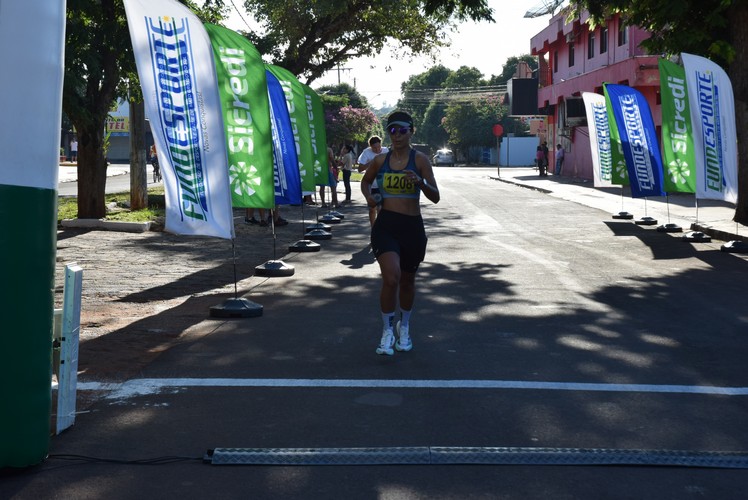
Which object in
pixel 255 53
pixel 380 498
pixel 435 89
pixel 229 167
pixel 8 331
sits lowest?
pixel 380 498

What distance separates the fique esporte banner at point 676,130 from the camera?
15773mm

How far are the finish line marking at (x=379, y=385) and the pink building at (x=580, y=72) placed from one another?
101 feet

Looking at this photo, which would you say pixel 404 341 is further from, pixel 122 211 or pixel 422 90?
pixel 422 90

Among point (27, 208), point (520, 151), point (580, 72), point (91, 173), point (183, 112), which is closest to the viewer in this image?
point (27, 208)

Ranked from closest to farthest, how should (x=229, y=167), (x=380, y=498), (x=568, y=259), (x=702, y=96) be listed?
(x=380, y=498) → (x=229, y=167) → (x=568, y=259) → (x=702, y=96)

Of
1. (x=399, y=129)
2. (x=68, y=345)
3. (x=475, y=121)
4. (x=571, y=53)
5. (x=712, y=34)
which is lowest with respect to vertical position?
(x=68, y=345)

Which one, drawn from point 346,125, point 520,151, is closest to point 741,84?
point 346,125

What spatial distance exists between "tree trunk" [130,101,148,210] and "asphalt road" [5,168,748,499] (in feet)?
37.4

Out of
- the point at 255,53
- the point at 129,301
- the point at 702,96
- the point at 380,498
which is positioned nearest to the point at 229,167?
the point at 255,53

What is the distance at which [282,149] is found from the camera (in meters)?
14.3

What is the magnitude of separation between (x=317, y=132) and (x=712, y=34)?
25.9ft

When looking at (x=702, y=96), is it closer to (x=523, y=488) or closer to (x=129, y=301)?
(x=129, y=301)

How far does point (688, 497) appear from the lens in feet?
Answer: 14.4

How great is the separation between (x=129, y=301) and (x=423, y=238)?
4.15 m
